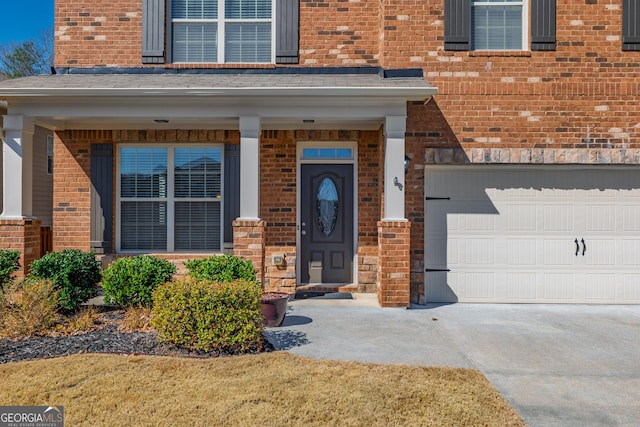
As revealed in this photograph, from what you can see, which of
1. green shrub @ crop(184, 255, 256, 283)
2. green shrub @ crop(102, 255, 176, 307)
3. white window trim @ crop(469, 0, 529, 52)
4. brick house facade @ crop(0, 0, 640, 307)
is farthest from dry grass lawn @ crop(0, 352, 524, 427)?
white window trim @ crop(469, 0, 529, 52)

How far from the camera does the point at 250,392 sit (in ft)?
11.7

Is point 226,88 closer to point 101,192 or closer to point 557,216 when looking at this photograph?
point 101,192

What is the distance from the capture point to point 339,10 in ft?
26.6

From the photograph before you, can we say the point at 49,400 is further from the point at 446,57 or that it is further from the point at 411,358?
the point at 446,57

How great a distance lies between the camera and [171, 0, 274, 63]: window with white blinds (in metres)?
8.29

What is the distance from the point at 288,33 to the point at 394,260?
4415 mm

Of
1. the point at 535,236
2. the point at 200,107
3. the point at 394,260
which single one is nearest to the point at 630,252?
the point at 535,236

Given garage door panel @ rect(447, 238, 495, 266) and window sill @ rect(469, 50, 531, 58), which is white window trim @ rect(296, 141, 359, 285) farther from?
window sill @ rect(469, 50, 531, 58)

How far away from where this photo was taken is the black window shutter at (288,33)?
805cm

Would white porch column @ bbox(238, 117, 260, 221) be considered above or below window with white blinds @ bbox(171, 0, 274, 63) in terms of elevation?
below

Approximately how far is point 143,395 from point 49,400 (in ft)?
2.22

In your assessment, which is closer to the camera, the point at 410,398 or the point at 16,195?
the point at 410,398

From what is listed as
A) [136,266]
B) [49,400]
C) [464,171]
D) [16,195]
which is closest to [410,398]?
[49,400]

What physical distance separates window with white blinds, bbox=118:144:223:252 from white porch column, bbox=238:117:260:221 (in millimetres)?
1606
